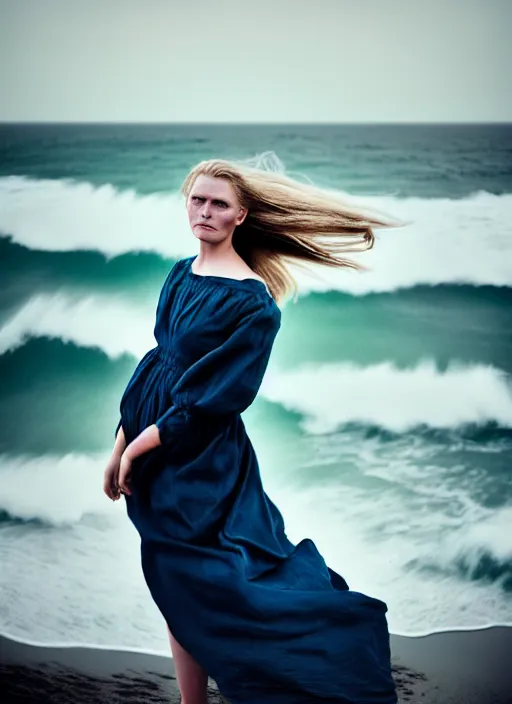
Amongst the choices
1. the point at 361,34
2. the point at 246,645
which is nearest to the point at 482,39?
the point at 361,34

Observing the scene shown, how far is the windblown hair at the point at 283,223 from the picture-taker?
2.47m

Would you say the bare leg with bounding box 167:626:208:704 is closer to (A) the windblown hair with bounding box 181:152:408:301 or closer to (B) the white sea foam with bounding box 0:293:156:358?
(B) the white sea foam with bounding box 0:293:156:358

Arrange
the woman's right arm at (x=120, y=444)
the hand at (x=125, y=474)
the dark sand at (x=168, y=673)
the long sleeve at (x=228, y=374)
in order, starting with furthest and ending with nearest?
1. the dark sand at (x=168, y=673)
2. the woman's right arm at (x=120, y=444)
3. the hand at (x=125, y=474)
4. the long sleeve at (x=228, y=374)

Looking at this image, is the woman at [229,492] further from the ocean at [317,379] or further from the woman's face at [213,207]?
the ocean at [317,379]

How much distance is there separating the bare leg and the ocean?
1.00 ft

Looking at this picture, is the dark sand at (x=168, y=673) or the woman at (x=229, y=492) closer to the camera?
the woman at (x=229, y=492)

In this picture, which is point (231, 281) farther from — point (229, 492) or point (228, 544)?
point (228, 544)

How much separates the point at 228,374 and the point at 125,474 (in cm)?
40

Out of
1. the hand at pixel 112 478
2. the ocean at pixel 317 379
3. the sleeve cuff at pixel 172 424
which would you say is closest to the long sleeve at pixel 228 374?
the sleeve cuff at pixel 172 424

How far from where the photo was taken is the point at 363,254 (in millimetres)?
2875

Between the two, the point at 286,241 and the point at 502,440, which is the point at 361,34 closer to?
the point at 286,241

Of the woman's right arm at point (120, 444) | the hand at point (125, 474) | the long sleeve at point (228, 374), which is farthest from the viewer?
the woman's right arm at point (120, 444)

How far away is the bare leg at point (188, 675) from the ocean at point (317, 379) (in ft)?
1.00

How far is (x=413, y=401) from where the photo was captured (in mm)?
2902
